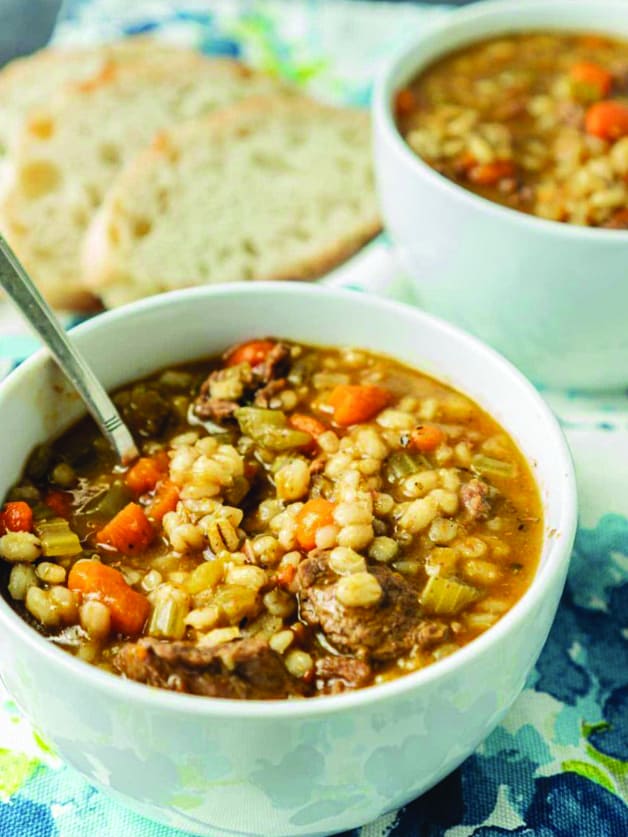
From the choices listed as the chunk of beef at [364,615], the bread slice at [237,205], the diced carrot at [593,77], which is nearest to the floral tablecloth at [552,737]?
the bread slice at [237,205]

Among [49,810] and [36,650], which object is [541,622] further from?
[49,810]

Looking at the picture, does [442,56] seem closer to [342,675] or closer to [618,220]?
[618,220]

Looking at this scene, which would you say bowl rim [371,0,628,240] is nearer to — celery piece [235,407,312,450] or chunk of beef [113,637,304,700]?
celery piece [235,407,312,450]

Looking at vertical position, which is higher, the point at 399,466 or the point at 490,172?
the point at 399,466

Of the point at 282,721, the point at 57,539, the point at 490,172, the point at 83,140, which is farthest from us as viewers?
the point at 83,140

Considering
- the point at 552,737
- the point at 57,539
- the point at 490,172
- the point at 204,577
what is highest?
the point at 57,539

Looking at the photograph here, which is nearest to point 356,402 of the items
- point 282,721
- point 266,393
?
point 266,393
